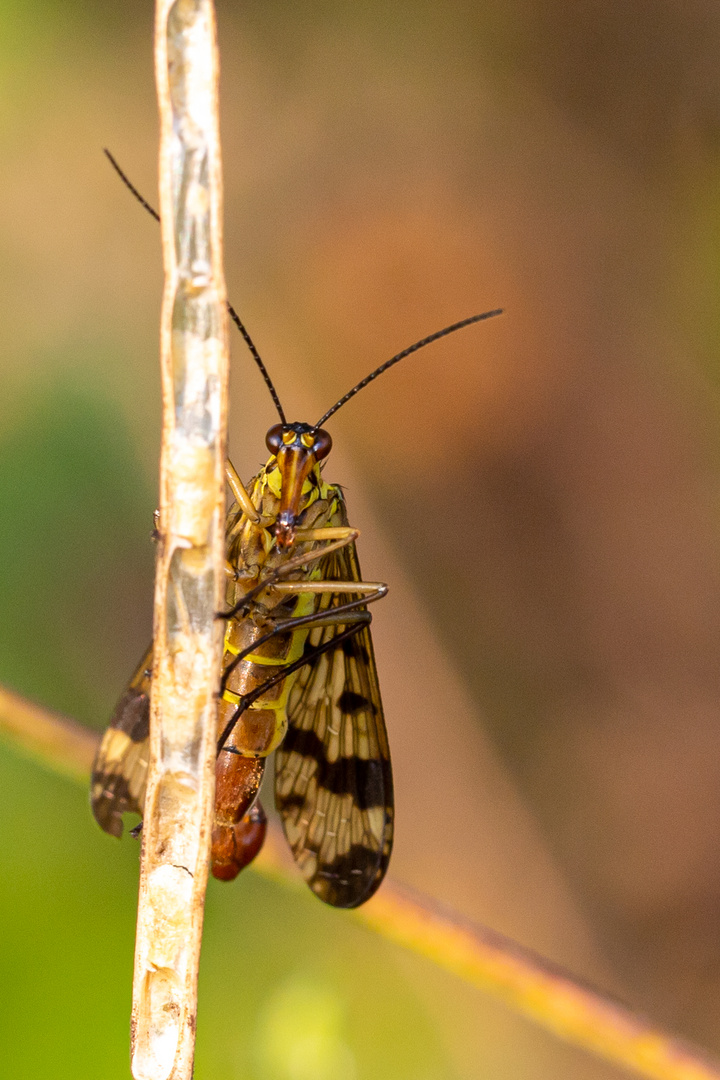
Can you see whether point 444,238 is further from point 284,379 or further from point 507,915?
point 507,915

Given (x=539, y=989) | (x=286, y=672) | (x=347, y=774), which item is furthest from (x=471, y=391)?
(x=539, y=989)

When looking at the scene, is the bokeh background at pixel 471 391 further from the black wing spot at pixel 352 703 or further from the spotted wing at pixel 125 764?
the black wing spot at pixel 352 703

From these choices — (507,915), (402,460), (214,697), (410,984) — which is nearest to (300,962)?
(410,984)

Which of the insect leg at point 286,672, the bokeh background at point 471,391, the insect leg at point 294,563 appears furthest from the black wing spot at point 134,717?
the bokeh background at point 471,391

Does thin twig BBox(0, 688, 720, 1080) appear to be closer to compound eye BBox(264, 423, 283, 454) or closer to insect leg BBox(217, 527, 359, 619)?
insect leg BBox(217, 527, 359, 619)

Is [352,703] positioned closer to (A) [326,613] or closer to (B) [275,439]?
(A) [326,613]

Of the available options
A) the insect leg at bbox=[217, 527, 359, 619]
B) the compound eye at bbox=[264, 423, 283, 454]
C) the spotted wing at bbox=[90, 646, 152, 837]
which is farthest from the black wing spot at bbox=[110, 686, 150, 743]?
the compound eye at bbox=[264, 423, 283, 454]

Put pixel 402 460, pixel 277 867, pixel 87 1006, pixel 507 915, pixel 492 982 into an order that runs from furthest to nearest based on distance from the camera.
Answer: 1. pixel 402 460
2. pixel 507 915
3. pixel 87 1006
4. pixel 277 867
5. pixel 492 982
